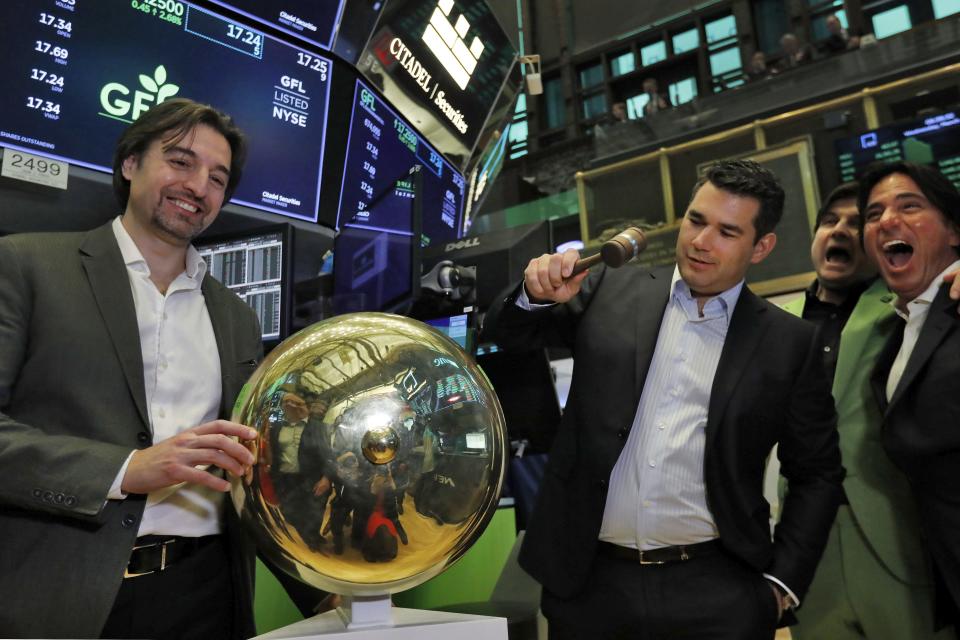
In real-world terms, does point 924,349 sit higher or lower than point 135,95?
lower

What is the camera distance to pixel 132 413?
116cm

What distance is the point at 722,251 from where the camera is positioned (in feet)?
5.51

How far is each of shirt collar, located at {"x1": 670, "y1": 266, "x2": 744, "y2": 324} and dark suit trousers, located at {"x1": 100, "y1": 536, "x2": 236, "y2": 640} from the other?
1.14 meters

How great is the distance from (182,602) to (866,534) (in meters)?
1.56

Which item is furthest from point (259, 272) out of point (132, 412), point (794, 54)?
point (794, 54)

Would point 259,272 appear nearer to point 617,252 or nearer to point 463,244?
point 463,244

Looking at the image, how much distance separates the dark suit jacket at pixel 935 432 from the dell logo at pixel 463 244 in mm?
1321

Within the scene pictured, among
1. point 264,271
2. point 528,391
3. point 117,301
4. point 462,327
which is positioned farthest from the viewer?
point 264,271

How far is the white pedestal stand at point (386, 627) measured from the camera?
0.74m

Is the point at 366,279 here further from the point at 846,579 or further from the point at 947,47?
the point at 947,47

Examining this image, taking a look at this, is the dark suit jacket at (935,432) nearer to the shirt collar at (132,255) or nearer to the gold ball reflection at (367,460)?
the gold ball reflection at (367,460)

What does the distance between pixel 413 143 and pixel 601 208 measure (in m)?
2.98

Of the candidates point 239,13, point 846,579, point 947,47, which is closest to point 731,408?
point 846,579

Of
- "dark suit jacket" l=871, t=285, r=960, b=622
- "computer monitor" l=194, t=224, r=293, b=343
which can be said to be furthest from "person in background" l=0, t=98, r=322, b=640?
"dark suit jacket" l=871, t=285, r=960, b=622
